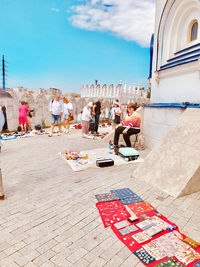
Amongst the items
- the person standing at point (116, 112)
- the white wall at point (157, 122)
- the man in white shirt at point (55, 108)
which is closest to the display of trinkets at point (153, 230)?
the white wall at point (157, 122)

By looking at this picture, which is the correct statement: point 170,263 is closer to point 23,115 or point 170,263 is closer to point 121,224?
point 121,224

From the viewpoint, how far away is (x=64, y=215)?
294cm

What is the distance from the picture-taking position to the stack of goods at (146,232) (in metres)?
2.14

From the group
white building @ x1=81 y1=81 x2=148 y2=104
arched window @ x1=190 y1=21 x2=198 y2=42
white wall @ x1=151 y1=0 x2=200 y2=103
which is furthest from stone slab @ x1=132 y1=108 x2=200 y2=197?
white building @ x1=81 y1=81 x2=148 y2=104

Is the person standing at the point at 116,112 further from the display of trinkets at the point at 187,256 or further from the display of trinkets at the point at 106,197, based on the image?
the display of trinkets at the point at 187,256

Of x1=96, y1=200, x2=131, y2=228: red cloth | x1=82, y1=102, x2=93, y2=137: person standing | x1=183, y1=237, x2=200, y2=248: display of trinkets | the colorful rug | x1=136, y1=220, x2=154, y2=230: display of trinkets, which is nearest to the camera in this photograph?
x1=183, y1=237, x2=200, y2=248: display of trinkets

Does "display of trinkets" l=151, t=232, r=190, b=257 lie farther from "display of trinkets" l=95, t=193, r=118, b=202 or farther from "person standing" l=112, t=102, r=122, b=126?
"person standing" l=112, t=102, r=122, b=126

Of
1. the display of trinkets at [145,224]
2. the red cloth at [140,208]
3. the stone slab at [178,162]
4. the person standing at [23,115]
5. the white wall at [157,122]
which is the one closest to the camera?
the display of trinkets at [145,224]

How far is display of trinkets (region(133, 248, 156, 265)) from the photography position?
2.10 metres

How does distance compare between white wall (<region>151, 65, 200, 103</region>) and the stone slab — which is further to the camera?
white wall (<region>151, 65, 200, 103</region>)

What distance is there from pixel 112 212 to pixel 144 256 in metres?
0.95

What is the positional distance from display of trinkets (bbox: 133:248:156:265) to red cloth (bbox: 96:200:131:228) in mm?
611

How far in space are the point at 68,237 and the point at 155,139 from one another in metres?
5.43

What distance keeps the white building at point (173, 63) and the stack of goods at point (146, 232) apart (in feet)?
12.2
